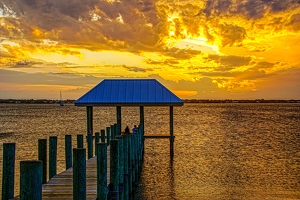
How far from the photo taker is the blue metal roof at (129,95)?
22.2 metres

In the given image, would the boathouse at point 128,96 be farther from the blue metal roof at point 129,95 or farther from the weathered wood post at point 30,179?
the weathered wood post at point 30,179

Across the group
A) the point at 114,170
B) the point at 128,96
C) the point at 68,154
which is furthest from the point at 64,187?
the point at 128,96

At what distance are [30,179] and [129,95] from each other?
674 inches

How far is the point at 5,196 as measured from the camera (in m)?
8.46

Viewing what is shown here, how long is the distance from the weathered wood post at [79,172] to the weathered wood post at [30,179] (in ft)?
4.17

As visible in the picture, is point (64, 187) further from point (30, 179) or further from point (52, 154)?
point (30, 179)

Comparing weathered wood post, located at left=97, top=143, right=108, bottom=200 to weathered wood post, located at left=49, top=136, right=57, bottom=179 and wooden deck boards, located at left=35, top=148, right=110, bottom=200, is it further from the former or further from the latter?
weathered wood post, located at left=49, top=136, right=57, bottom=179

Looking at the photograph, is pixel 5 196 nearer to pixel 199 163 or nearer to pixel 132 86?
pixel 132 86

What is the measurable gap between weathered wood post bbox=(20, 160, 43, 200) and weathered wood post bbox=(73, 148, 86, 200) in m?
1.27

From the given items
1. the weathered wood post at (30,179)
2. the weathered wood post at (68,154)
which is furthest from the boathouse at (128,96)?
the weathered wood post at (30,179)

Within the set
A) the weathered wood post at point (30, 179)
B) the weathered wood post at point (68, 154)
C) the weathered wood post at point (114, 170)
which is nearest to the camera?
the weathered wood post at point (30, 179)

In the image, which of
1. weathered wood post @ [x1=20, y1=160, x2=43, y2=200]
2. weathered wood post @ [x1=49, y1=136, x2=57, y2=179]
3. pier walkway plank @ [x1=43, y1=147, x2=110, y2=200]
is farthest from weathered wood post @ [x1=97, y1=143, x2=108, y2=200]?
weathered wood post @ [x1=49, y1=136, x2=57, y2=179]

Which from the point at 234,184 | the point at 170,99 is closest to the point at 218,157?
the point at 170,99

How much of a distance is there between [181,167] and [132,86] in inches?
208
